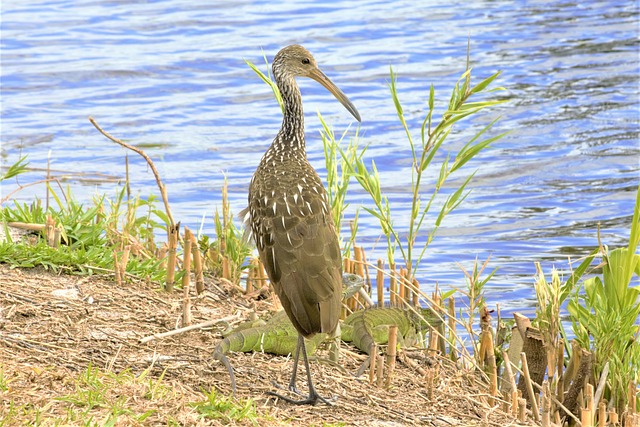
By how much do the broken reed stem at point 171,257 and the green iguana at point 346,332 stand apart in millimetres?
761

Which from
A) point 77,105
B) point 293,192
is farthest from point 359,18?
point 293,192

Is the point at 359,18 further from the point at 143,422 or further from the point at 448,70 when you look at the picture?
the point at 143,422

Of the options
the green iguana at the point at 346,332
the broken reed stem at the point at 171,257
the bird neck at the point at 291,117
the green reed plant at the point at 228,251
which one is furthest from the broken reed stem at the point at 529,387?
the green reed plant at the point at 228,251

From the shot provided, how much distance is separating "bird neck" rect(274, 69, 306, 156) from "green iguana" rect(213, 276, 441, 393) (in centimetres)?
104

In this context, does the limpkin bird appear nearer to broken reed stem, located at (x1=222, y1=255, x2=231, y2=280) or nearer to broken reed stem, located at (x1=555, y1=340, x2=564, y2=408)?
broken reed stem, located at (x1=222, y1=255, x2=231, y2=280)

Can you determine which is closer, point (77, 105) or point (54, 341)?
point (54, 341)

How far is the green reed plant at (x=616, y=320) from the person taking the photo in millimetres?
6133

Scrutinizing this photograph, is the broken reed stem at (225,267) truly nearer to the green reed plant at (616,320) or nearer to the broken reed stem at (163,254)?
the broken reed stem at (163,254)

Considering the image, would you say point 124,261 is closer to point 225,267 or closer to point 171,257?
point 171,257

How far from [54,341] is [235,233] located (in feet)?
7.34

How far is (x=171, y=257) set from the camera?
271 inches

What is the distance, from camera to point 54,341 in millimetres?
5895

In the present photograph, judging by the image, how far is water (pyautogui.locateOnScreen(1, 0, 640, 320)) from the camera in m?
11.1

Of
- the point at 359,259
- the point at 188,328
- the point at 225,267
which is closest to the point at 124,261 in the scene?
the point at 225,267
